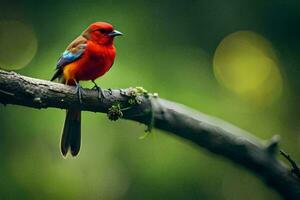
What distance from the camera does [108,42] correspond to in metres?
3.97

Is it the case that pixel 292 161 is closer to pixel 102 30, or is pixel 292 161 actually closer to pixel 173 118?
pixel 173 118

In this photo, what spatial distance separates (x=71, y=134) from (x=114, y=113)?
22.3 inches

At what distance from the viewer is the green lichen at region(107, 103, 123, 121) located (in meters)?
3.75

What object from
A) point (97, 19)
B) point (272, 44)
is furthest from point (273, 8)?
point (97, 19)

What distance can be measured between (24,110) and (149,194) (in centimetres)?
121

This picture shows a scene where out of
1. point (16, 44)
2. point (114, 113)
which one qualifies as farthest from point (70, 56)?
point (16, 44)

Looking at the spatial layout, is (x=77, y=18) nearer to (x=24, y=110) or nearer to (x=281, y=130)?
(x=24, y=110)

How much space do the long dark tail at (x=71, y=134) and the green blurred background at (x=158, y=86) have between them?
108 cm

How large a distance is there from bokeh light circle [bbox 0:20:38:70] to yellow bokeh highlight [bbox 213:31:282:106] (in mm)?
1706

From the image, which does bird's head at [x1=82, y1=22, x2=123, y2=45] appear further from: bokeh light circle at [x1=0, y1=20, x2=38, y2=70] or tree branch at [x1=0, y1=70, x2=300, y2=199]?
bokeh light circle at [x1=0, y1=20, x2=38, y2=70]

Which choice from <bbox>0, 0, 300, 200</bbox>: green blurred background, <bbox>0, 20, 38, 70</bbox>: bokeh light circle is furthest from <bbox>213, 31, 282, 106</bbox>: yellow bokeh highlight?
<bbox>0, 20, 38, 70</bbox>: bokeh light circle

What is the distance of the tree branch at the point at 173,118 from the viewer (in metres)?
3.43

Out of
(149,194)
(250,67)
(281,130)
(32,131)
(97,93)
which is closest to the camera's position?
(97,93)

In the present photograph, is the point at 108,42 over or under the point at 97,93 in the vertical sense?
over
